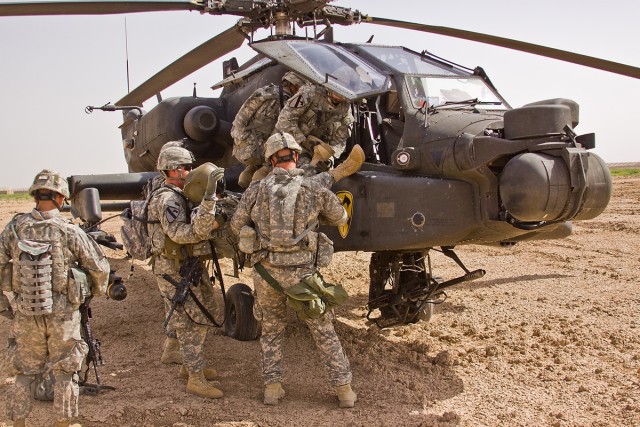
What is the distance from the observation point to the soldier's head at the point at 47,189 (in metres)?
3.98

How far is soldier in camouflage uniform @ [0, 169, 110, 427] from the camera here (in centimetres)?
387

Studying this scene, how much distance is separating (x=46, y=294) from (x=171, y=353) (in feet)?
6.01

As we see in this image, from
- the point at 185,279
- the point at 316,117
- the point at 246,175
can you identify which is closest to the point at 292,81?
the point at 316,117

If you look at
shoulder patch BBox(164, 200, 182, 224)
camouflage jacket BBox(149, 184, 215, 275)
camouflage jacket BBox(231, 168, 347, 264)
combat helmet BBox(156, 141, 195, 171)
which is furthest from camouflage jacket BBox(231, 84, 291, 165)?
camouflage jacket BBox(231, 168, 347, 264)

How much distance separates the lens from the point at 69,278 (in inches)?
156

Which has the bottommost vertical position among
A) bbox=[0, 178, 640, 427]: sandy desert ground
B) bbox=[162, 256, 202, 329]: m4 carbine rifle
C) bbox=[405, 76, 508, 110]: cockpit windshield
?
bbox=[0, 178, 640, 427]: sandy desert ground

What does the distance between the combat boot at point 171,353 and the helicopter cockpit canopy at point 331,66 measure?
8.10 ft

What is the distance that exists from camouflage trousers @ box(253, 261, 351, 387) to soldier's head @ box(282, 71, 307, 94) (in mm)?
1916

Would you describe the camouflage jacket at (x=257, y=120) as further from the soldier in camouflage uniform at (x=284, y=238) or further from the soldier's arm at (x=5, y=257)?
the soldier's arm at (x=5, y=257)

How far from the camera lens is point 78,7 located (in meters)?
6.11

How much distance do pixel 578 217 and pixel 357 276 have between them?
5.28 metres

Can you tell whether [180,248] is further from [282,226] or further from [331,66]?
[331,66]

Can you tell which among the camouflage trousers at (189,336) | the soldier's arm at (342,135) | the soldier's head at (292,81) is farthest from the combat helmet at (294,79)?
the camouflage trousers at (189,336)

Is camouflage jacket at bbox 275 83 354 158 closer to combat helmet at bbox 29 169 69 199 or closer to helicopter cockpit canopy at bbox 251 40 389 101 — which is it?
helicopter cockpit canopy at bbox 251 40 389 101
